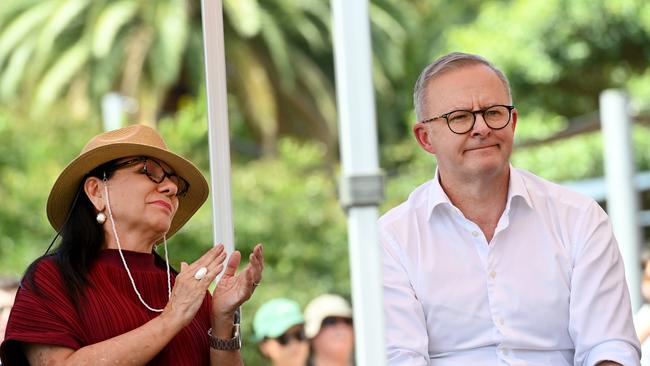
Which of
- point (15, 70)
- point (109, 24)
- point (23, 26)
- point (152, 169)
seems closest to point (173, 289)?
point (152, 169)

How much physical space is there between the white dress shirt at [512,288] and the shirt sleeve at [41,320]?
0.87 metres

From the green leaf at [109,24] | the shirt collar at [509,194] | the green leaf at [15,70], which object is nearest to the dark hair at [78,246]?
the shirt collar at [509,194]

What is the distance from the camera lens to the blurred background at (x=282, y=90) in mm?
21312

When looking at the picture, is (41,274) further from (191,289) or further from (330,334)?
(330,334)

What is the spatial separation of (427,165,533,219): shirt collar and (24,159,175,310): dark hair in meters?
0.82

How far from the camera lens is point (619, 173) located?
9320 millimetres

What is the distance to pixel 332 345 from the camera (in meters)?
7.44

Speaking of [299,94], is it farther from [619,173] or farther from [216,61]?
[216,61]

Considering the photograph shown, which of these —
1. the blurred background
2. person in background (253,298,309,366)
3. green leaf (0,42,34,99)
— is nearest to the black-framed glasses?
person in background (253,298,309,366)

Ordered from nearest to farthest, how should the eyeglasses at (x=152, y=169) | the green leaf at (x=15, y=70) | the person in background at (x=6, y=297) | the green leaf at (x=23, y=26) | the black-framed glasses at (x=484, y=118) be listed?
1. the black-framed glasses at (x=484, y=118)
2. the eyeglasses at (x=152, y=169)
3. the person in background at (x=6, y=297)
4. the green leaf at (x=15, y=70)
5. the green leaf at (x=23, y=26)

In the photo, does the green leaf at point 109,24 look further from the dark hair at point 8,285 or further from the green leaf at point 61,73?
the dark hair at point 8,285

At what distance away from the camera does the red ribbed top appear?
11.7ft

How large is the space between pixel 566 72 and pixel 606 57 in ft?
2.53

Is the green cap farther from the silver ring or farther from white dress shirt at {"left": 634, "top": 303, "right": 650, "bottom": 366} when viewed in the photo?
the silver ring
